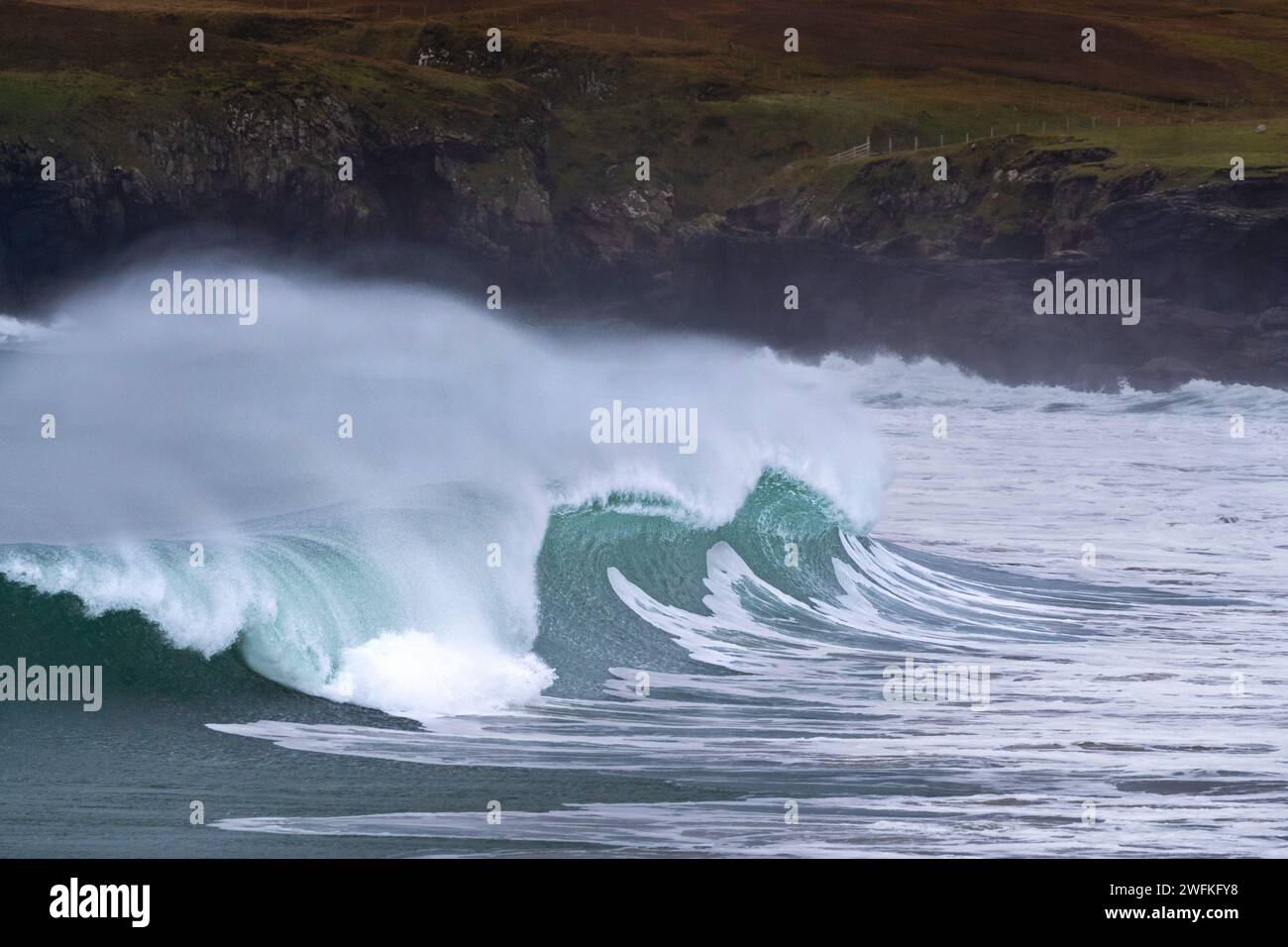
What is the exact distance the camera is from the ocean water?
10.2 meters

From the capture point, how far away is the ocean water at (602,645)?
10.2 meters

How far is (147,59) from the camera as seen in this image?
83750 mm

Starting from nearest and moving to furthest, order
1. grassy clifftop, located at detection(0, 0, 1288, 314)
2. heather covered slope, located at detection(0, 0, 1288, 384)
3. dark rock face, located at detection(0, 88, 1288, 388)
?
dark rock face, located at detection(0, 88, 1288, 388) < heather covered slope, located at detection(0, 0, 1288, 384) < grassy clifftop, located at detection(0, 0, 1288, 314)

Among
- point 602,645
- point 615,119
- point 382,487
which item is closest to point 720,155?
point 615,119

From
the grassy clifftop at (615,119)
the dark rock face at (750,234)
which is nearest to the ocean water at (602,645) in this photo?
the dark rock face at (750,234)

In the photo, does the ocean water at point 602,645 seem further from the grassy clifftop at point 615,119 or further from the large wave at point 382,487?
the grassy clifftop at point 615,119

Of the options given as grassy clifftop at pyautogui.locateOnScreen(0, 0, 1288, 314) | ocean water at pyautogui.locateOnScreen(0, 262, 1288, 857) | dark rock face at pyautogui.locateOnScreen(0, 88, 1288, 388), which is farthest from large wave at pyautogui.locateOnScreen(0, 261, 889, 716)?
grassy clifftop at pyautogui.locateOnScreen(0, 0, 1288, 314)

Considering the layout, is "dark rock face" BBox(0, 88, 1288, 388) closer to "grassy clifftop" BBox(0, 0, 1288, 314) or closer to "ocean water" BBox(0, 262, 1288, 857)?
"grassy clifftop" BBox(0, 0, 1288, 314)

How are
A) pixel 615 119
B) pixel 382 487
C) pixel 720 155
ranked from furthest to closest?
pixel 615 119, pixel 720 155, pixel 382 487

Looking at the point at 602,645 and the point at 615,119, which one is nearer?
the point at 602,645

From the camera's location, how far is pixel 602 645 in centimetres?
1489

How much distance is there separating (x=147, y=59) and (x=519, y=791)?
78667 millimetres

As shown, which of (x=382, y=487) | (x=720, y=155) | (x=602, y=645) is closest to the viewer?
(x=602, y=645)

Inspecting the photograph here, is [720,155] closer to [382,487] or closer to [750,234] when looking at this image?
[750,234]
